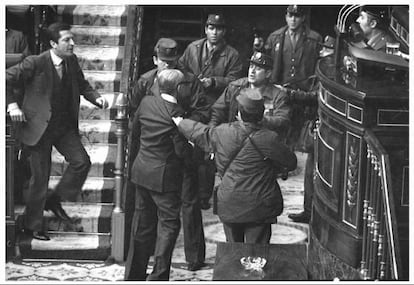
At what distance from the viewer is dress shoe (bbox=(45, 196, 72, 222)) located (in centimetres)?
1274

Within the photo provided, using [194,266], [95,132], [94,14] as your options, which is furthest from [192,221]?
[94,14]

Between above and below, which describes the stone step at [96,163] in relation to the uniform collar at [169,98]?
below

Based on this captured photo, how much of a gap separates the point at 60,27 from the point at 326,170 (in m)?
2.35

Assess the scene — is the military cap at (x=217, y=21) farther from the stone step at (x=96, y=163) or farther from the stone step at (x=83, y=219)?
the stone step at (x=83, y=219)

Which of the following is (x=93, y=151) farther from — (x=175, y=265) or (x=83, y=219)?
(x=175, y=265)

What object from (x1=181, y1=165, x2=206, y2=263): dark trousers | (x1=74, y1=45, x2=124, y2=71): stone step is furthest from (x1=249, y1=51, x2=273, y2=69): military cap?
(x1=74, y1=45, x2=124, y2=71): stone step

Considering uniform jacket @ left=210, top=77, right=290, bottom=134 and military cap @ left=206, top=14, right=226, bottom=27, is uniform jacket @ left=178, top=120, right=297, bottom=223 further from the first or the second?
military cap @ left=206, top=14, right=226, bottom=27

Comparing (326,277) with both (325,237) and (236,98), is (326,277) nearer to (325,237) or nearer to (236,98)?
(325,237)

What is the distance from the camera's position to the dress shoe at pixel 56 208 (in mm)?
12742

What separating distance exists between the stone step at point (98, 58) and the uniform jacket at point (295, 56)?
125 centimetres

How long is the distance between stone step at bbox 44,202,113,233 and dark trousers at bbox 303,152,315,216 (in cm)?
153

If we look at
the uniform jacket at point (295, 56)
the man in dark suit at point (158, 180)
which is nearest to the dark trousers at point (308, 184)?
the uniform jacket at point (295, 56)

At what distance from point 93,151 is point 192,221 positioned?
1.12 meters

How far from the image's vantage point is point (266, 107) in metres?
12.0
